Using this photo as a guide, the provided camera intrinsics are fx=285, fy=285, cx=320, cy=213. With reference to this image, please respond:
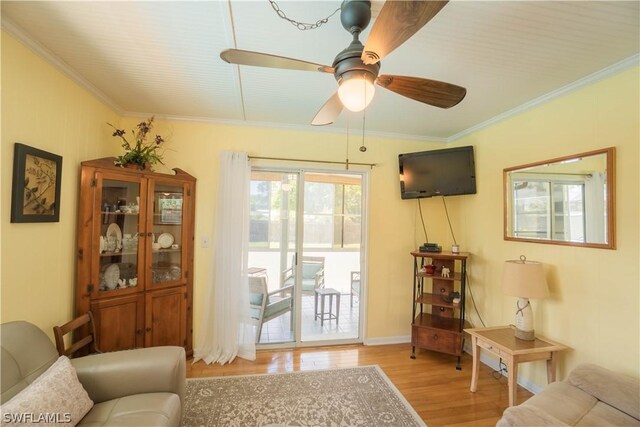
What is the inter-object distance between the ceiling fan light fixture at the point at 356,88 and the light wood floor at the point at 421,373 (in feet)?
7.45

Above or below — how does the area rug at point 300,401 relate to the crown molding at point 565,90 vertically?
below

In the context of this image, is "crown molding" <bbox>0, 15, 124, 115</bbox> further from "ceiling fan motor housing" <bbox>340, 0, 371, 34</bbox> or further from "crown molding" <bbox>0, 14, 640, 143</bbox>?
"ceiling fan motor housing" <bbox>340, 0, 371, 34</bbox>

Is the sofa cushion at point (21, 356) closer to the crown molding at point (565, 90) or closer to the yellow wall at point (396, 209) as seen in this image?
the yellow wall at point (396, 209)

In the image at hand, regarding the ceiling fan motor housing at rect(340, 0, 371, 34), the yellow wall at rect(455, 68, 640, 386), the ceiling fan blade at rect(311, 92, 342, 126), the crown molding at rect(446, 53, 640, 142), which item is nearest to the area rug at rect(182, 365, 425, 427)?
the yellow wall at rect(455, 68, 640, 386)

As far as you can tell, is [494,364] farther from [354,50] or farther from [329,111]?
[354,50]

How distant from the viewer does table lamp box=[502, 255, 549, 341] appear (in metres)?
2.21

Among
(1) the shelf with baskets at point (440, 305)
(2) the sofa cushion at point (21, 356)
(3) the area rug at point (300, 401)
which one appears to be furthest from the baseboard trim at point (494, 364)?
(2) the sofa cushion at point (21, 356)

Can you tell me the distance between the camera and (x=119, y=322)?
2414mm

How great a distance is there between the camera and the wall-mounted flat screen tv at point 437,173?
311 cm

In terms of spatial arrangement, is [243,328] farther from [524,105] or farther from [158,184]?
[524,105]

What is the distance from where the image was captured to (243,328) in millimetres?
3027

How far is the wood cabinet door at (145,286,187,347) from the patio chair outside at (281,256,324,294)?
1093 mm

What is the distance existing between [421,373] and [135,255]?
115 inches
